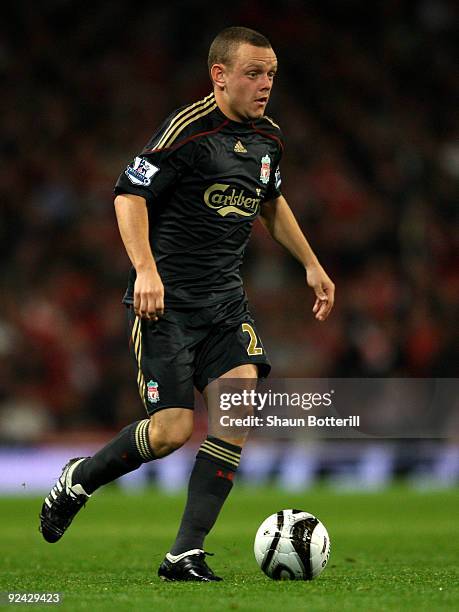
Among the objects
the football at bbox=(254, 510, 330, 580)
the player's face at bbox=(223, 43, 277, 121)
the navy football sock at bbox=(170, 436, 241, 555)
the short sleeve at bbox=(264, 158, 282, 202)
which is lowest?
the football at bbox=(254, 510, 330, 580)

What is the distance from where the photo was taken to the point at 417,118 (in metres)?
16.2

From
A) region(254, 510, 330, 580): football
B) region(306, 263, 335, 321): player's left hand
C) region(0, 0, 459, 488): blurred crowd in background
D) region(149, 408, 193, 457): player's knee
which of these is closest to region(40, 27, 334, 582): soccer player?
region(149, 408, 193, 457): player's knee

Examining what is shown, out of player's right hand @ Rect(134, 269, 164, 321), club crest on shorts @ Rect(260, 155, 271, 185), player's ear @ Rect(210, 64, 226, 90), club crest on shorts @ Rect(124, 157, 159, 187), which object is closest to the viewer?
player's right hand @ Rect(134, 269, 164, 321)

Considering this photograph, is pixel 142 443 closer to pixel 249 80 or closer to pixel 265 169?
pixel 265 169

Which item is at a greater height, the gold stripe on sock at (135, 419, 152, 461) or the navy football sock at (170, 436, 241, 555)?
the gold stripe on sock at (135, 419, 152, 461)

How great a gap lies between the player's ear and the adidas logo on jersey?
23 centimetres

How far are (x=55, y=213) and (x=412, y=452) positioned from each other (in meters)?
5.30

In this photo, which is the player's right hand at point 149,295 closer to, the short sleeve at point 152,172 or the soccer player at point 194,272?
the soccer player at point 194,272

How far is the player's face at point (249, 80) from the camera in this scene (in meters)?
4.80

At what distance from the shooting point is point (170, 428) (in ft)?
15.5

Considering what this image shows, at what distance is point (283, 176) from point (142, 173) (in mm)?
10584

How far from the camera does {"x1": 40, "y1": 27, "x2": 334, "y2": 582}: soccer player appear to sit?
15.5ft

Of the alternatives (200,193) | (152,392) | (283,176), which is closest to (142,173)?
(200,193)

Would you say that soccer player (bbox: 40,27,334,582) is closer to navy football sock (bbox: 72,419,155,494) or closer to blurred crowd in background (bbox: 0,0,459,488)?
navy football sock (bbox: 72,419,155,494)
